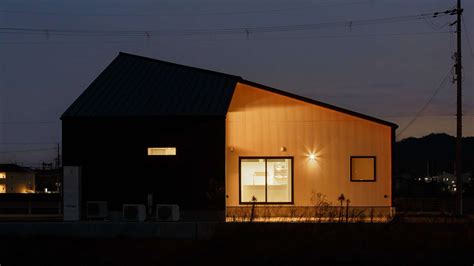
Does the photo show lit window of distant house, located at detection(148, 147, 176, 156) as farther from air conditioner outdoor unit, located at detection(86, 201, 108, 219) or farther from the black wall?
air conditioner outdoor unit, located at detection(86, 201, 108, 219)

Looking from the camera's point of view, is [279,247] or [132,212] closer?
[279,247]

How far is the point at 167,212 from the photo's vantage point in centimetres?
2309

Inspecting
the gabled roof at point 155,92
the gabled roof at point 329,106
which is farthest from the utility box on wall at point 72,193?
the gabled roof at point 329,106

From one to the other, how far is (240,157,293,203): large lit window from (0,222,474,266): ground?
9.59 m

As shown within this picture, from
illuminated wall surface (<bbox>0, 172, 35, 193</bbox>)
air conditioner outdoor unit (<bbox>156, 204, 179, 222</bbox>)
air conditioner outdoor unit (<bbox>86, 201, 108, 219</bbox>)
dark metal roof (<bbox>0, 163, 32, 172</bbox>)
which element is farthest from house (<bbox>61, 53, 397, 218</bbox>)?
dark metal roof (<bbox>0, 163, 32, 172</bbox>)

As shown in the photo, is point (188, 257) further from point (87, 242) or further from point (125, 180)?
Answer: point (125, 180)

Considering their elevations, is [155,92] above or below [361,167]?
above

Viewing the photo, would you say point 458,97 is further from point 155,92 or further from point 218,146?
point 155,92

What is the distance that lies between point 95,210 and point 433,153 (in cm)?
8135

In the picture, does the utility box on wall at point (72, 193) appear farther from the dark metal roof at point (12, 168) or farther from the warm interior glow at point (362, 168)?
the dark metal roof at point (12, 168)

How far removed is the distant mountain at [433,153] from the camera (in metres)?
87.8

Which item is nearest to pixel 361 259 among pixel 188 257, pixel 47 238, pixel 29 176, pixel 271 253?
pixel 271 253

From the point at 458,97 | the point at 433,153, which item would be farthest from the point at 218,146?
the point at 433,153

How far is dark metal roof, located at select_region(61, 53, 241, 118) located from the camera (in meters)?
25.2
